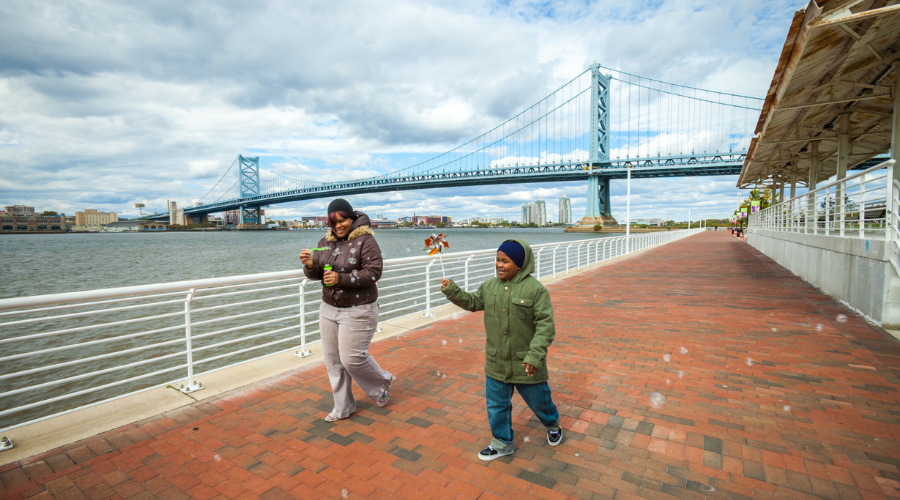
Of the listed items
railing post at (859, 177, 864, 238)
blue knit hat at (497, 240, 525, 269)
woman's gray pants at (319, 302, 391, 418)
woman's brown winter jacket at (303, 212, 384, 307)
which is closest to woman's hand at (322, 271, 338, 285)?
woman's brown winter jacket at (303, 212, 384, 307)

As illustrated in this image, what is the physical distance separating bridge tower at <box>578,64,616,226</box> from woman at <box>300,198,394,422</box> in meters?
68.6

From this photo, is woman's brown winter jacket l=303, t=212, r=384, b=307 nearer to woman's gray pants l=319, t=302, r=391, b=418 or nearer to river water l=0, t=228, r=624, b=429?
woman's gray pants l=319, t=302, r=391, b=418

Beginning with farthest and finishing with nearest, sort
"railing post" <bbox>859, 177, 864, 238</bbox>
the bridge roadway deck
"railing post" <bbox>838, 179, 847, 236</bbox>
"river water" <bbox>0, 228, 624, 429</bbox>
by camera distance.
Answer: "railing post" <bbox>838, 179, 847, 236</bbox> < "railing post" <bbox>859, 177, 864, 238</bbox> < "river water" <bbox>0, 228, 624, 429</bbox> < the bridge roadway deck

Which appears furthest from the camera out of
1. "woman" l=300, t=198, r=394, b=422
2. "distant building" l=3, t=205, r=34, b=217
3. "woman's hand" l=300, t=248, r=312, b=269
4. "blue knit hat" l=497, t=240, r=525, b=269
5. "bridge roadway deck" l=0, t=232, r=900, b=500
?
"distant building" l=3, t=205, r=34, b=217

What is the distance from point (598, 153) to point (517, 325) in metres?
79.6

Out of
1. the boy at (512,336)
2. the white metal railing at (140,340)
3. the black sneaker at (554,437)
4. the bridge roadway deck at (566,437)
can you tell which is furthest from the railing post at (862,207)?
the boy at (512,336)

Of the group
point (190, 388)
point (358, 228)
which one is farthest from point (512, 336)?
point (190, 388)

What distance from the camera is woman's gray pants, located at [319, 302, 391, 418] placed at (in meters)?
3.24

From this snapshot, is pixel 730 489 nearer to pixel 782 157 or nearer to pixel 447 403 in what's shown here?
pixel 447 403

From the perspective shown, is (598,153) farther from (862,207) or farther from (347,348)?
(347,348)

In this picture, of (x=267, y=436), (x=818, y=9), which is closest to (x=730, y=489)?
(x=267, y=436)

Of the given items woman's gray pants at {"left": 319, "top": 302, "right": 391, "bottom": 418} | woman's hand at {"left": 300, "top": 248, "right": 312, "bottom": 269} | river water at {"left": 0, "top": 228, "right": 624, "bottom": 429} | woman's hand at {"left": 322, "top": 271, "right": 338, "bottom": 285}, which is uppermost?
woman's hand at {"left": 300, "top": 248, "right": 312, "bottom": 269}

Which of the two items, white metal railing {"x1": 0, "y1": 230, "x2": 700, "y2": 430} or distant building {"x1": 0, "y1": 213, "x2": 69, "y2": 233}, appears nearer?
white metal railing {"x1": 0, "y1": 230, "x2": 700, "y2": 430}

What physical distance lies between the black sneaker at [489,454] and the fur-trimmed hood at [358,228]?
5.55 ft
